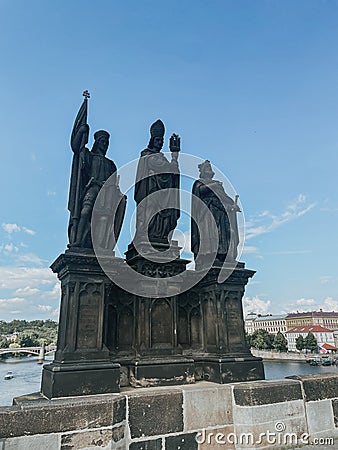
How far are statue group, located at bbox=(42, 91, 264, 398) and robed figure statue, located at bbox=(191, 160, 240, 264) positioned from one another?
0.07 feet

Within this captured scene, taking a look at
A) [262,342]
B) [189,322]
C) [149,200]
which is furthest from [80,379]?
[262,342]

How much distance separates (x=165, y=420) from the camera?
393 centimetres

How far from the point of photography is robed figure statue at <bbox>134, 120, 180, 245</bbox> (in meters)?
6.13

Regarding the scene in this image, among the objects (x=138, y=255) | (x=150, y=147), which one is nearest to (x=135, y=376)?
(x=138, y=255)

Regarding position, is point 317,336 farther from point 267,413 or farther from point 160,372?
point 160,372

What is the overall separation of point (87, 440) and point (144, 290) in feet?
7.69

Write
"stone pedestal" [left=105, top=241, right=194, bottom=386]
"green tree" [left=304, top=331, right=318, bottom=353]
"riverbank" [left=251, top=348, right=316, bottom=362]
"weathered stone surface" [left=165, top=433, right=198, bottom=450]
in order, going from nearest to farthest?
"weathered stone surface" [left=165, top=433, right=198, bottom=450], "stone pedestal" [left=105, top=241, right=194, bottom=386], "riverbank" [left=251, top=348, right=316, bottom=362], "green tree" [left=304, top=331, right=318, bottom=353]

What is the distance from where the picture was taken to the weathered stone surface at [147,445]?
3.69 metres

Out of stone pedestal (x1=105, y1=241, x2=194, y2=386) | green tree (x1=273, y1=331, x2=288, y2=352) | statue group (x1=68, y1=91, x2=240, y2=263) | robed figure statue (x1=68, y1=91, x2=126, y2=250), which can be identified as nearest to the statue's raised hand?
statue group (x1=68, y1=91, x2=240, y2=263)

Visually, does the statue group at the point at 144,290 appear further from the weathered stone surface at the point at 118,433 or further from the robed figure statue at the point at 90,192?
the weathered stone surface at the point at 118,433

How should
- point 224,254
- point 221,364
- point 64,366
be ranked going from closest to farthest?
1. point 64,366
2. point 221,364
3. point 224,254

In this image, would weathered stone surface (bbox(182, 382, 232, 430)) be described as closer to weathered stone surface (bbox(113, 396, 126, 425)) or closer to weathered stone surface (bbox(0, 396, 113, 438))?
weathered stone surface (bbox(113, 396, 126, 425))

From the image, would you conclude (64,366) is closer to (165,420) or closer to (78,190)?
(165,420)

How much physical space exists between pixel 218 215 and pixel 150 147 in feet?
6.71
